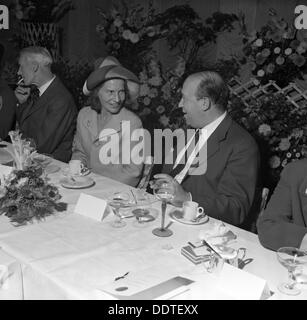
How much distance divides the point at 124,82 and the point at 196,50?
1.59m

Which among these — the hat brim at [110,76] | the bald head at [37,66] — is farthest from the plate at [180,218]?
the bald head at [37,66]

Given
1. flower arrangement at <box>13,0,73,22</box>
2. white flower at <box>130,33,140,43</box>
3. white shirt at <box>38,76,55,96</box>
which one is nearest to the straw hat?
white shirt at <box>38,76,55,96</box>

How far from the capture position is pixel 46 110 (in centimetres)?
A: 336

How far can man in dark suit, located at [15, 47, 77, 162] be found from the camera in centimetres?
331

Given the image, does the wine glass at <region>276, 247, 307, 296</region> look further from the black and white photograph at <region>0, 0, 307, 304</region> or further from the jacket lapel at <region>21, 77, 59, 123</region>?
the jacket lapel at <region>21, 77, 59, 123</region>

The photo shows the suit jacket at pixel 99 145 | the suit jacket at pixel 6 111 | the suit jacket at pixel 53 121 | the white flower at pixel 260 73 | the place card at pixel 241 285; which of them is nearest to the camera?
the place card at pixel 241 285

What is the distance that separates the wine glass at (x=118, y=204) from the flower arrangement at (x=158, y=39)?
A: 74.8 inches

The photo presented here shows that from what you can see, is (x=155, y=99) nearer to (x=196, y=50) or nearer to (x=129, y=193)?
(x=196, y=50)

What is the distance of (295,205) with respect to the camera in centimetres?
186

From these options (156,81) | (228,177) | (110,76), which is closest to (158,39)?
(156,81)

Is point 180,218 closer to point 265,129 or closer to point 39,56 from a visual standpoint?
point 265,129

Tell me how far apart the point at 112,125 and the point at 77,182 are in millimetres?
627

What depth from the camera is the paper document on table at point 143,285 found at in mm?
1367

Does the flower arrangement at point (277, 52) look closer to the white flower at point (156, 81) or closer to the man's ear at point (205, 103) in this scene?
the white flower at point (156, 81)
